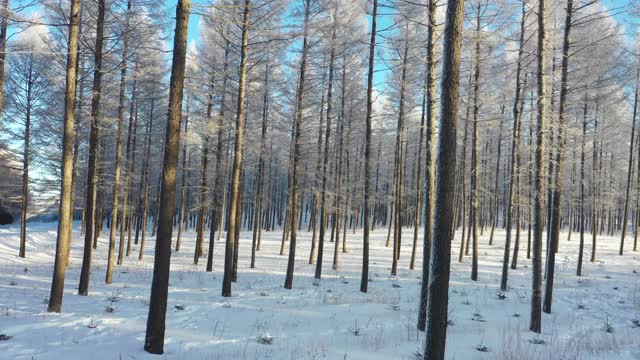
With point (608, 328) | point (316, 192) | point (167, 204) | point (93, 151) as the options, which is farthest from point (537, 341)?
point (93, 151)

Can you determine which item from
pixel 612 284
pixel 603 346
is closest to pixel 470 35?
pixel 603 346

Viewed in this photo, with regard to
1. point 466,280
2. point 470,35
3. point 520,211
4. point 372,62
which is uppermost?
point 372,62

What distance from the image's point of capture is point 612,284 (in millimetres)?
16391

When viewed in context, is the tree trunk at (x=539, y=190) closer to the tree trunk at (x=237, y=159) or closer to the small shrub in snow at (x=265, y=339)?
the small shrub in snow at (x=265, y=339)

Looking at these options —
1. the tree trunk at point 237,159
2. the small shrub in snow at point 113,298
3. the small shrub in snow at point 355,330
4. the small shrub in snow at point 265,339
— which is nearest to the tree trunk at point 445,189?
the small shrub in snow at point 355,330

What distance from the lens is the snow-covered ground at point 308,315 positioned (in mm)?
6789

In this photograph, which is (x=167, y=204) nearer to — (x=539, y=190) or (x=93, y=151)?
(x=93, y=151)

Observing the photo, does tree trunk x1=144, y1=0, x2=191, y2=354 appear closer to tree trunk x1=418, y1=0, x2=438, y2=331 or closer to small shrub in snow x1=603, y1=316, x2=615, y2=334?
tree trunk x1=418, y1=0, x2=438, y2=331

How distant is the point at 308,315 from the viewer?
384 inches

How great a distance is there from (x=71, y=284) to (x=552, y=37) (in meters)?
19.8

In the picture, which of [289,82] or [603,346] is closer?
[603,346]

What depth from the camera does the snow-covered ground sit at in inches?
267

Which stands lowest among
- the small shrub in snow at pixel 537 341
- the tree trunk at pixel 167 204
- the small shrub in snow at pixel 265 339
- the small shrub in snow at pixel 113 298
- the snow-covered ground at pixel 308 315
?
the small shrub in snow at pixel 113 298

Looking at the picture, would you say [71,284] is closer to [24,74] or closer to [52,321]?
[52,321]
